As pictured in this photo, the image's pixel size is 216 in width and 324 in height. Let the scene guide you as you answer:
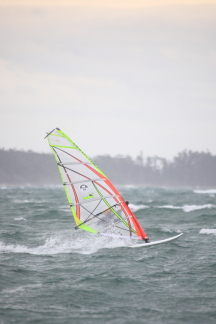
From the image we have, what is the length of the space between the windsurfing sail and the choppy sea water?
835mm

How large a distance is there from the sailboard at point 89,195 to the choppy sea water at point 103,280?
0.82m

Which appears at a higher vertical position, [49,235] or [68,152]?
[68,152]

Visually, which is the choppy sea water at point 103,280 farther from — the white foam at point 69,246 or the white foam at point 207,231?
the white foam at point 207,231

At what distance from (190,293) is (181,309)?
121 centimetres

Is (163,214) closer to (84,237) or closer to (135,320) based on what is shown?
(84,237)

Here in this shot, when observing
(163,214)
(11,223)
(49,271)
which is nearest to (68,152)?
(49,271)

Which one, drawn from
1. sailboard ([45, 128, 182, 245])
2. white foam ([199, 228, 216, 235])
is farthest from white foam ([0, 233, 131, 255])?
white foam ([199, 228, 216, 235])

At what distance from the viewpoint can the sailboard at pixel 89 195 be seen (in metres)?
14.9

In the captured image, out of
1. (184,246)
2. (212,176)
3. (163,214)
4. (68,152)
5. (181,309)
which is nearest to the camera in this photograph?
(181,309)

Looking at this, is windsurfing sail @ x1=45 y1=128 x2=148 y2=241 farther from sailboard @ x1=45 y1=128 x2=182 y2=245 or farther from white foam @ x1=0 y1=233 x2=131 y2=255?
white foam @ x1=0 y1=233 x2=131 y2=255

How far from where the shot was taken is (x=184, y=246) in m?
17.2

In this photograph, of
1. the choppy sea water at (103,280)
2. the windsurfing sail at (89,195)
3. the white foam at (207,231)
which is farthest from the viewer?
the white foam at (207,231)

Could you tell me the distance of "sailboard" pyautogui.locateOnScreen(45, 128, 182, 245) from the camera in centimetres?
1487

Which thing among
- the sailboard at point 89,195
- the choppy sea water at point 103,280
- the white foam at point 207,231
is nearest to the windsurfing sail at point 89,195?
the sailboard at point 89,195
